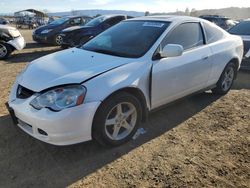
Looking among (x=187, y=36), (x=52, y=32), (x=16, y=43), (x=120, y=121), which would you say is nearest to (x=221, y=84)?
(x=187, y=36)

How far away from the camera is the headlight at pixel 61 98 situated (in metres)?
3.06

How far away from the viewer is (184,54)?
168 inches

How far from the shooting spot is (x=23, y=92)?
3.43 metres

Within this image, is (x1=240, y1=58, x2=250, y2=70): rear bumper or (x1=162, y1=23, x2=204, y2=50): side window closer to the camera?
(x1=162, y1=23, x2=204, y2=50): side window

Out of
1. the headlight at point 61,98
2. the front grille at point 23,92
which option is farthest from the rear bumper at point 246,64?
the front grille at point 23,92

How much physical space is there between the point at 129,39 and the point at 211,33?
174cm

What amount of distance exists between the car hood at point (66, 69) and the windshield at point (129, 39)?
0.22m

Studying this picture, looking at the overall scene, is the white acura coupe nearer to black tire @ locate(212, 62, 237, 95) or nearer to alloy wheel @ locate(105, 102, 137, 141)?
alloy wheel @ locate(105, 102, 137, 141)

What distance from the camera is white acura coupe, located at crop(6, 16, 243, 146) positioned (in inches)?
122

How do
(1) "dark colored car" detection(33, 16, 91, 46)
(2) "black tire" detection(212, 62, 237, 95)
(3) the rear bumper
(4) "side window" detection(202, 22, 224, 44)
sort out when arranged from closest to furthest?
1. (4) "side window" detection(202, 22, 224, 44)
2. (2) "black tire" detection(212, 62, 237, 95)
3. (3) the rear bumper
4. (1) "dark colored car" detection(33, 16, 91, 46)

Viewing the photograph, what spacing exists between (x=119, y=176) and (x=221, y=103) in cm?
303

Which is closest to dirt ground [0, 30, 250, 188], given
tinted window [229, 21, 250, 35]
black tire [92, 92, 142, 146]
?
black tire [92, 92, 142, 146]

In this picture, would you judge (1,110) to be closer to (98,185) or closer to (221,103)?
(98,185)

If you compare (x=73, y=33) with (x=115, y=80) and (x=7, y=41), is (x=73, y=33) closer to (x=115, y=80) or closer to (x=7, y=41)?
(x=7, y=41)
